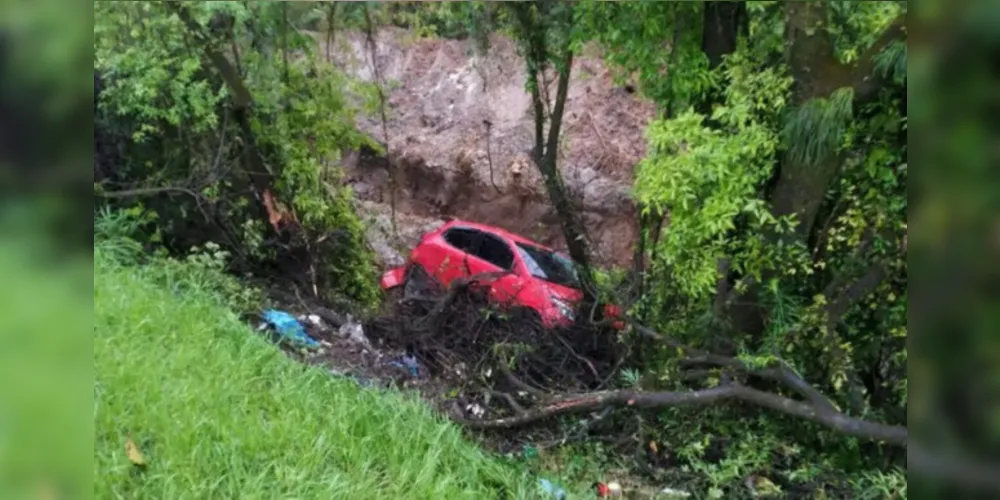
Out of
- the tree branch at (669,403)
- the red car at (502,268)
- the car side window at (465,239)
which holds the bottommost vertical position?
the tree branch at (669,403)

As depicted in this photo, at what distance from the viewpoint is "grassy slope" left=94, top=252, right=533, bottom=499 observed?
1509 millimetres

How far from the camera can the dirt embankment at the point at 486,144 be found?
2.32 meters

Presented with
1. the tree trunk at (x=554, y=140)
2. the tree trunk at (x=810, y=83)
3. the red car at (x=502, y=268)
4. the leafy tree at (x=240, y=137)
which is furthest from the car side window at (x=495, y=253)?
the tree trunk at (x=810, y=83)

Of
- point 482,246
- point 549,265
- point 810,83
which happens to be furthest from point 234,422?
point 810,83

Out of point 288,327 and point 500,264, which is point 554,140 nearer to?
point 500,264

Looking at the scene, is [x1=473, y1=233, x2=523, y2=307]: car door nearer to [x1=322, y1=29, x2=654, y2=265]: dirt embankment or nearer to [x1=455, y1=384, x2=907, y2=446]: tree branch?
[x1=322, y1=29, x2=654, y2=265]: dirt embankment

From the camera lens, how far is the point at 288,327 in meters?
2.25

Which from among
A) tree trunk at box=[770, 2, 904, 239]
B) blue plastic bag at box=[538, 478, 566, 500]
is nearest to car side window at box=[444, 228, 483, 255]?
blue plastic bag at box=[538, 478, 566, 500]

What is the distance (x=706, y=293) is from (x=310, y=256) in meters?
1.38

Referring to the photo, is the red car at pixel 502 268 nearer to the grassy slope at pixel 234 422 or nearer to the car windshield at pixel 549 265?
the car windshield at pixel 549 265

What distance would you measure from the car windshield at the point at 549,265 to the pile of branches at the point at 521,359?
0.54 ft

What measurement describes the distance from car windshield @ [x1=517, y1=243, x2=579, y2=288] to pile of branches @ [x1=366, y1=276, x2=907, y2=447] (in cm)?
16

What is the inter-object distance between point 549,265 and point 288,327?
0.89m

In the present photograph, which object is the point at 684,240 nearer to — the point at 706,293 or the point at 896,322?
the point at 706,293
